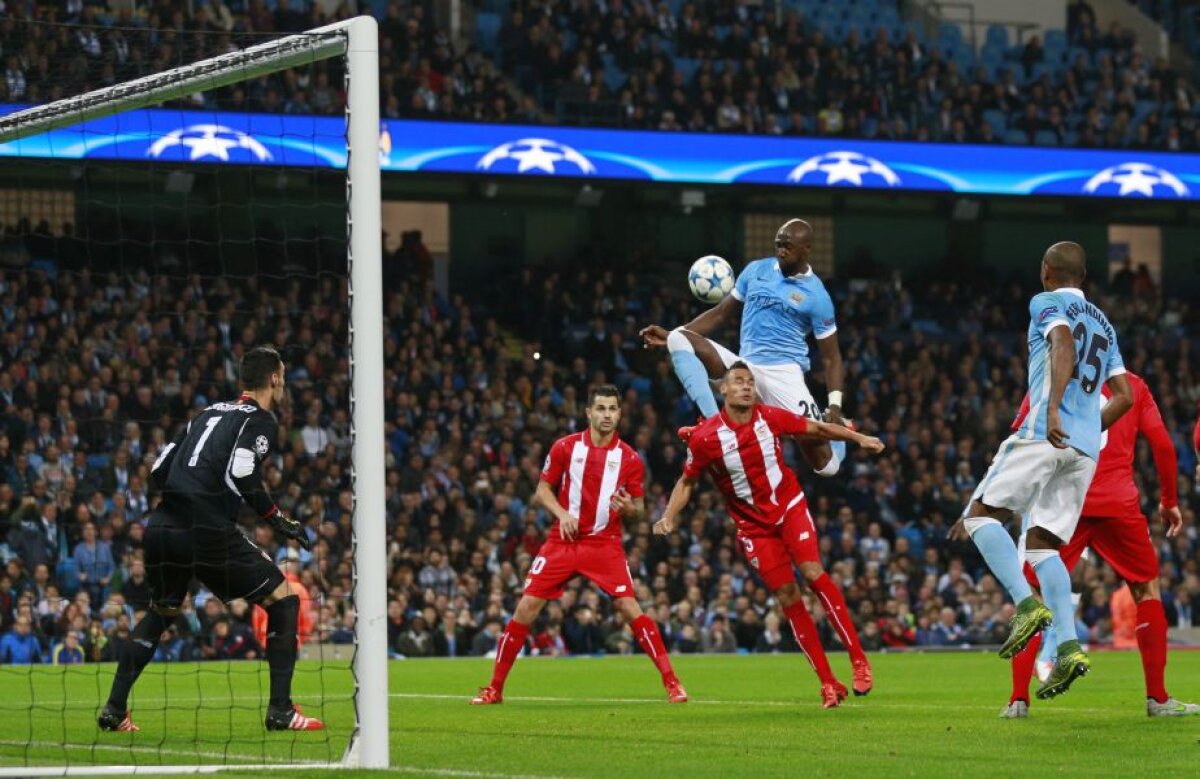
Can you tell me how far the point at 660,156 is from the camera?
29469 millimetres

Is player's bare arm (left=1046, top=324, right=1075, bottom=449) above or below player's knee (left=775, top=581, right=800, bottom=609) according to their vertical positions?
above

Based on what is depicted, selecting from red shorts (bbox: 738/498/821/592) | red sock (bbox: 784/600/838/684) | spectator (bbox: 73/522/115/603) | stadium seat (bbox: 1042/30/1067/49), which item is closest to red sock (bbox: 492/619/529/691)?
red shorts (bbox: 738/498/821/592)

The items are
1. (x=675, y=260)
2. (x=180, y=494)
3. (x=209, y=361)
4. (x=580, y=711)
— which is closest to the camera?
(x=180, y=494)

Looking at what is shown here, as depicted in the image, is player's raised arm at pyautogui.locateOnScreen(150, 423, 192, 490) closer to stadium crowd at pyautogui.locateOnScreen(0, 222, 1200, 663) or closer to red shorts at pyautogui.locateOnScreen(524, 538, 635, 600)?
red shorts at pyautogui.locateOnScreen(524, 538, 635, 600)

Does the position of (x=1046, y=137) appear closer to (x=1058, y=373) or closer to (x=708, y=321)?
(x=708, y=321)

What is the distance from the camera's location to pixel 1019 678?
35.3 ft

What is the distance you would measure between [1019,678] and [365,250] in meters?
4.63

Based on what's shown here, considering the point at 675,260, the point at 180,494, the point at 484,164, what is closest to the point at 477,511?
the point at 484,164

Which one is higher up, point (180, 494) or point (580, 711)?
point (180, 494)

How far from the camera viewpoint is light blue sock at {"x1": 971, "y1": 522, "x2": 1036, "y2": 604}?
9.95 metres

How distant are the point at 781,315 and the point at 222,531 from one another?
437cm

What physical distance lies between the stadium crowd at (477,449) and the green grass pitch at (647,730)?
4031mm

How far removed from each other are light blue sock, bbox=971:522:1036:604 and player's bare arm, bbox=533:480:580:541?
3.81 m

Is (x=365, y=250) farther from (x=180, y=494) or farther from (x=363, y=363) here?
(x=180, y=494)
